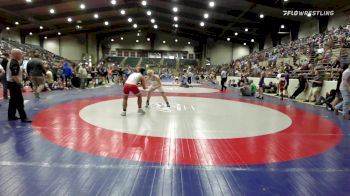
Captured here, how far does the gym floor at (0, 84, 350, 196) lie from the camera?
2.76 meters

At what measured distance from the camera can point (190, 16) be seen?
31219mm

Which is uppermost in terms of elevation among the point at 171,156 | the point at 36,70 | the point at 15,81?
the point at 36,70

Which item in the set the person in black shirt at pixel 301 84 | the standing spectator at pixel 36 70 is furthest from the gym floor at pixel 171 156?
the person in black shirt at pixel 301 84

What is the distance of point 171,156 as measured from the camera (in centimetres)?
373

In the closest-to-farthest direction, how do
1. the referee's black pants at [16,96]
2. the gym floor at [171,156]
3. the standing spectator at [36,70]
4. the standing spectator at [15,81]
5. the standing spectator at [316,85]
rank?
the gym floor at [171,156] → the standing spectator at [15,81] → the referee's black pants at [16,96] → the standing spectator at [36,70] → the standing spectator at [316,85]

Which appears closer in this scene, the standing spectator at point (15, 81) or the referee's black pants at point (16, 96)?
the standing spectator at point (15, 81)

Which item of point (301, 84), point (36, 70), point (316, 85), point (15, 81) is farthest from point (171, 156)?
point (301, 84)

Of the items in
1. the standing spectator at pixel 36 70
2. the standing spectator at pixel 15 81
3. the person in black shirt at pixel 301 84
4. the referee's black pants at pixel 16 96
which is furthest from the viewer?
the person in black shirt at pixel 301 84

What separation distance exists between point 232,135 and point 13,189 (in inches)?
139

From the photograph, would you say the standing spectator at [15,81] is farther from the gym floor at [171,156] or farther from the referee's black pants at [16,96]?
the gym floor at [171,156]

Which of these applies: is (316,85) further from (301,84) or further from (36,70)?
(36,70)

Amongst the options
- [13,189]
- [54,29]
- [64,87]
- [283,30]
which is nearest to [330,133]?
[13,189]

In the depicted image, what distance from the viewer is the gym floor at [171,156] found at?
9.04 feet

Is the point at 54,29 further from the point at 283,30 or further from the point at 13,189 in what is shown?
the point at 13,189
